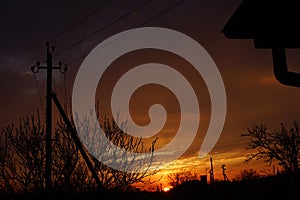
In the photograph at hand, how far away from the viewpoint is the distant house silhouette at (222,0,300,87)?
11.0ft

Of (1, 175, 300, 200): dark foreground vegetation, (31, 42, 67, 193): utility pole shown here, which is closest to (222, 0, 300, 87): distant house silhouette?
(31, 42, 67, 193): utility pole

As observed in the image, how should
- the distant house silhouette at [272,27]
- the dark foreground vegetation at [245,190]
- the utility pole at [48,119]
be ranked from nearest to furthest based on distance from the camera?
the distant house silhouette at [272,27]
the utility pole at [48,119]
the dark foreground vegetation at [245,190]

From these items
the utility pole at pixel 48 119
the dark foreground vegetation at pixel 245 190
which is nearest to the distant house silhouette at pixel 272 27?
the utility pole at pixel 48 119

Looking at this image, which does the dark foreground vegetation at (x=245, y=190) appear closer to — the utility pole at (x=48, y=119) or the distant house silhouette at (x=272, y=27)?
the utility pole at (x=48, y=119)

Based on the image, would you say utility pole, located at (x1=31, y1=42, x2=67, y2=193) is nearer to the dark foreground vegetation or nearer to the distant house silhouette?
the distant house silhouette

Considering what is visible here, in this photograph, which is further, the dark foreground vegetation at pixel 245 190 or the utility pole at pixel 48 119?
the dark foreground vegetation at pixel 245 190

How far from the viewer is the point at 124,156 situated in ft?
61.2

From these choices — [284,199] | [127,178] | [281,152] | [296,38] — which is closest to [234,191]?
[284,199]

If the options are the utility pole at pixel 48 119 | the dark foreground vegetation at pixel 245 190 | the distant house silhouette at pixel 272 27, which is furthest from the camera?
the dark foreground vegetation at pixel 245 190

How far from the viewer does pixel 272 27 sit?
3.55 m

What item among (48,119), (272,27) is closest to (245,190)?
(48,119)

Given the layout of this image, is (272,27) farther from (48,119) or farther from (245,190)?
(245,190)

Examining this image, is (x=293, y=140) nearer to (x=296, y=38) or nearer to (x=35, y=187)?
(x=35, y=187)

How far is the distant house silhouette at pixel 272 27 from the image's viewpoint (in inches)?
132
